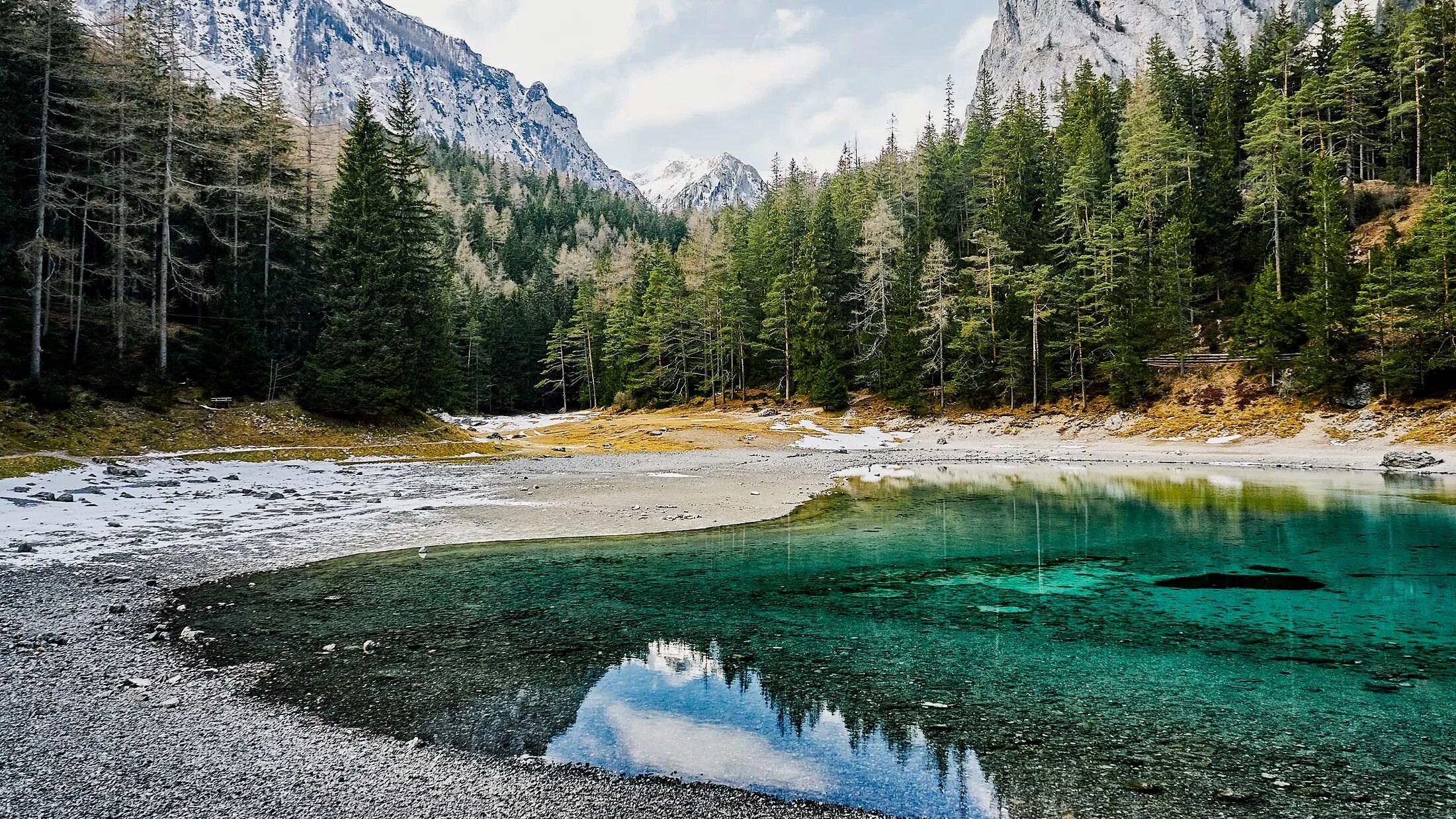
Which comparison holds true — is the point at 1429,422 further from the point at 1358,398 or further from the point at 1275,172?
the point at 1275,172

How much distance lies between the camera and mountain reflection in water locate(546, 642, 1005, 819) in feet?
16.7

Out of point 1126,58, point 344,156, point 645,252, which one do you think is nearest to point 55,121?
point 344,156

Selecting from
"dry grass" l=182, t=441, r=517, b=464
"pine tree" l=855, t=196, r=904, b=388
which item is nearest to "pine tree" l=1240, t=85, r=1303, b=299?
"pine tree" l=855, t=196, r=904, b=388

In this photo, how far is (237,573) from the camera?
1172 cm

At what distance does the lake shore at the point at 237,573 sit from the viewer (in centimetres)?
484

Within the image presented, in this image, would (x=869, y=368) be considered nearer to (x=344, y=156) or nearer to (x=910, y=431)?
(x=910, y=431)

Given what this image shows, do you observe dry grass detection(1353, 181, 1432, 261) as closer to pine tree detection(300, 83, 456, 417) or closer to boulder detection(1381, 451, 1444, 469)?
boulder detection(1381, 451, 1444, 469)

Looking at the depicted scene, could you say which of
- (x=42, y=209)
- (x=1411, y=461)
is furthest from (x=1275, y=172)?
(x=42, y=209)

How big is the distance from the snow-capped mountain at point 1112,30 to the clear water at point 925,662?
6507 inches

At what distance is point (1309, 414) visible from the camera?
3578 centimetres

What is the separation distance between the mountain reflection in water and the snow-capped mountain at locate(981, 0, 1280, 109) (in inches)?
6788

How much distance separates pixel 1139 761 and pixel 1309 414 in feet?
135

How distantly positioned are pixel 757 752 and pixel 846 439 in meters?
41.3

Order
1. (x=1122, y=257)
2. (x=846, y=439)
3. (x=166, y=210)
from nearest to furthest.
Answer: (x=166, y=210), (x=846, y=439), (x=1122, y=257)
